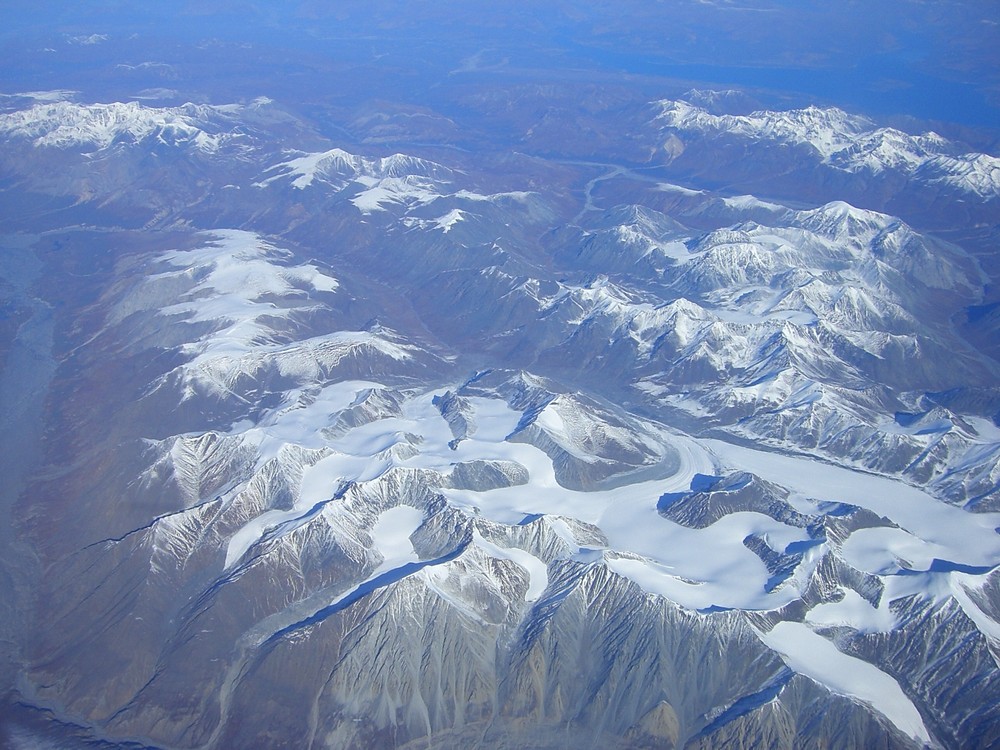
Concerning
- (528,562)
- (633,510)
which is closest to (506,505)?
(528,562)

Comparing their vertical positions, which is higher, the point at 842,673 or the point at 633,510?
the point at 842,673

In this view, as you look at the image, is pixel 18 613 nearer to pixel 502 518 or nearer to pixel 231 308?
pixel 502 518

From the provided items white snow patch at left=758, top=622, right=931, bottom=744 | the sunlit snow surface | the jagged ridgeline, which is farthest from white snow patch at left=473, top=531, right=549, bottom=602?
white snow patch at left=758, top=622, right=931, bottom=744

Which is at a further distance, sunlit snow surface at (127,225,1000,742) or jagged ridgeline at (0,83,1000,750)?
sunlit snow surface at (127,225,1000,742)

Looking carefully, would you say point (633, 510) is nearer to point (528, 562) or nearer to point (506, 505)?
point (506, 505)

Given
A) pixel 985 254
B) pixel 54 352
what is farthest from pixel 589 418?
pixel 985 254

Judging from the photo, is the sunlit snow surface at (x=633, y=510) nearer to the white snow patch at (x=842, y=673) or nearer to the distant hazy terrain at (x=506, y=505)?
the white snow patch at (x=842, y=673)

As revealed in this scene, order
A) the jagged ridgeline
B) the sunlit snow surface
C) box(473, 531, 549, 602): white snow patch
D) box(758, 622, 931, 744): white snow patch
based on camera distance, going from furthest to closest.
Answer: box(473, 531, 549, 602): white snow patch < the sunlit snow surface < the jagged ridgeline < box(758, 622, 931, 744): white snow patch

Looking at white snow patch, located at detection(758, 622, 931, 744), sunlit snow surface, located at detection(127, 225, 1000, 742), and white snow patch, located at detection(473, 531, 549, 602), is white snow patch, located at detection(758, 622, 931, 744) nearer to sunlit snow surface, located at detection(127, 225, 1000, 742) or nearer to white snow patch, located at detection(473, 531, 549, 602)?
sunlit snow surface, located at detection(127, 225, 1000, 742)
